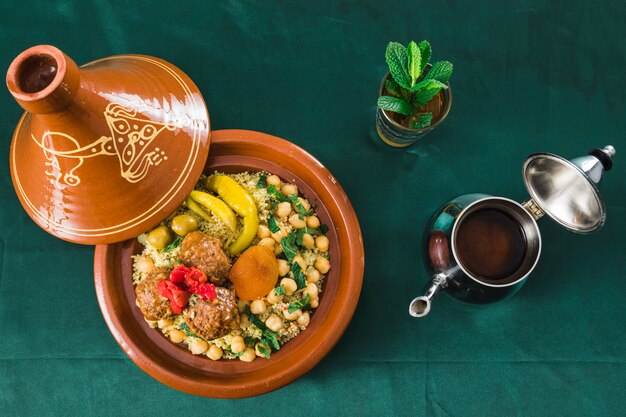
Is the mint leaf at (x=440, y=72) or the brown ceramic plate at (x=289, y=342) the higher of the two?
the mint leaf at (x=440, y=72)

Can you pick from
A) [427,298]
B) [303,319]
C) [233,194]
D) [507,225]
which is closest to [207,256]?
[233,194]

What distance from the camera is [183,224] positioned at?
3.84ft

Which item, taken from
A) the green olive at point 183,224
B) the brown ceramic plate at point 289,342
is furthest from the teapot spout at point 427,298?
the green olive at point 183,224

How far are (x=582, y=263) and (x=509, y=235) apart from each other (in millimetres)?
339

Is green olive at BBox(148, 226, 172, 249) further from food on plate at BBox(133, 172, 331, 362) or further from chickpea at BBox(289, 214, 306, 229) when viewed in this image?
chickpea at BBox(289, 214, 306, 229)

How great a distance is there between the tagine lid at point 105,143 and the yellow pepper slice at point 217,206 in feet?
0.81

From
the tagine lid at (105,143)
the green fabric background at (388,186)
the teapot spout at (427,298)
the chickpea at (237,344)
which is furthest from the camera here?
the green fabric background at (388,186)

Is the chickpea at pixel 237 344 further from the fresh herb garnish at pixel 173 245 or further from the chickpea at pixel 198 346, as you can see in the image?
the fresh herb garnish at pixel 173 245

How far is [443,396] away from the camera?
1.31 m

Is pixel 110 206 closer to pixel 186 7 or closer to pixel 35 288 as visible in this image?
pixel 35 288

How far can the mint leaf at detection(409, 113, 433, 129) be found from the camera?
1151 mm

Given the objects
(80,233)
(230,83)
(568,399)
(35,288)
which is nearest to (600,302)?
(568,399)

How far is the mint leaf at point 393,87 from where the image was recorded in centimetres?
119

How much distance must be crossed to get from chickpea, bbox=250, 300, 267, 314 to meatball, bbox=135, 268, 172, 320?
0.64ft
